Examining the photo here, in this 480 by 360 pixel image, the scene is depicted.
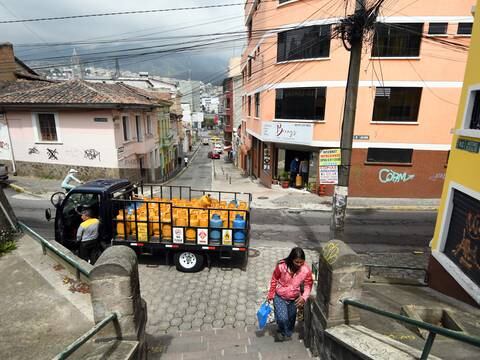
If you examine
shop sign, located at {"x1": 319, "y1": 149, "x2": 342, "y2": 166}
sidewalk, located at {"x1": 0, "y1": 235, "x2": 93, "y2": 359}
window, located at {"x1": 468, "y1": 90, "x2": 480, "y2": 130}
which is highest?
window, located at {"x1": 468, "y1": 90, "x2": 480, "y2": 130}

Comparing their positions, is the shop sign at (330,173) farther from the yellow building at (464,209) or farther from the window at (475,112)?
the window at (475,112)

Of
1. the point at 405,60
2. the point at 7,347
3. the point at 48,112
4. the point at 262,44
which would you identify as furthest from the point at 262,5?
the point at 7,347

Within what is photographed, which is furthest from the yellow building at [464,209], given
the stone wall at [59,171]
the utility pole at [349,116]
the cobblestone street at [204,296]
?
the stone wall at [59,171]

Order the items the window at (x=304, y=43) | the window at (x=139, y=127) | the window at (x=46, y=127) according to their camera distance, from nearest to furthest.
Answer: the window at (x=304, y=43) → the window at (x=46, y=127) → the window at (x=139, y=127)

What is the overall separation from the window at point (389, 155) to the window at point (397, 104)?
5.81ft

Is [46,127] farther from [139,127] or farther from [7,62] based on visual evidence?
[7,62]

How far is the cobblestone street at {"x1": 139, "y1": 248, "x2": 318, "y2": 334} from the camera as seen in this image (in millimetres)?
5746

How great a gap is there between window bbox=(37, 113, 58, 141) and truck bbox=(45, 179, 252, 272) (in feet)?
40.5

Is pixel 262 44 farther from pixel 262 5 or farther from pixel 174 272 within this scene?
pixel 174 272

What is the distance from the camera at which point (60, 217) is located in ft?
24.5

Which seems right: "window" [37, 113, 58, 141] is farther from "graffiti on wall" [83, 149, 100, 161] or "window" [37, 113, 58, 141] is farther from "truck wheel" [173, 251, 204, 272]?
"truck wheel" [173, 251, 204, 272]

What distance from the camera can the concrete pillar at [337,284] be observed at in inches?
146

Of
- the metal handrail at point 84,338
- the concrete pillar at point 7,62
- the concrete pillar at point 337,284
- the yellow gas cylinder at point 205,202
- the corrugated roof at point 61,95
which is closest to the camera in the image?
the metal handrail at point 84,338

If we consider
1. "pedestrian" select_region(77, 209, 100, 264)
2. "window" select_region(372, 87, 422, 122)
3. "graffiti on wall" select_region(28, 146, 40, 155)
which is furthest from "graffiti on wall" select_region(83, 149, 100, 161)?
"window" select_region(372, 87, 422, 122)
